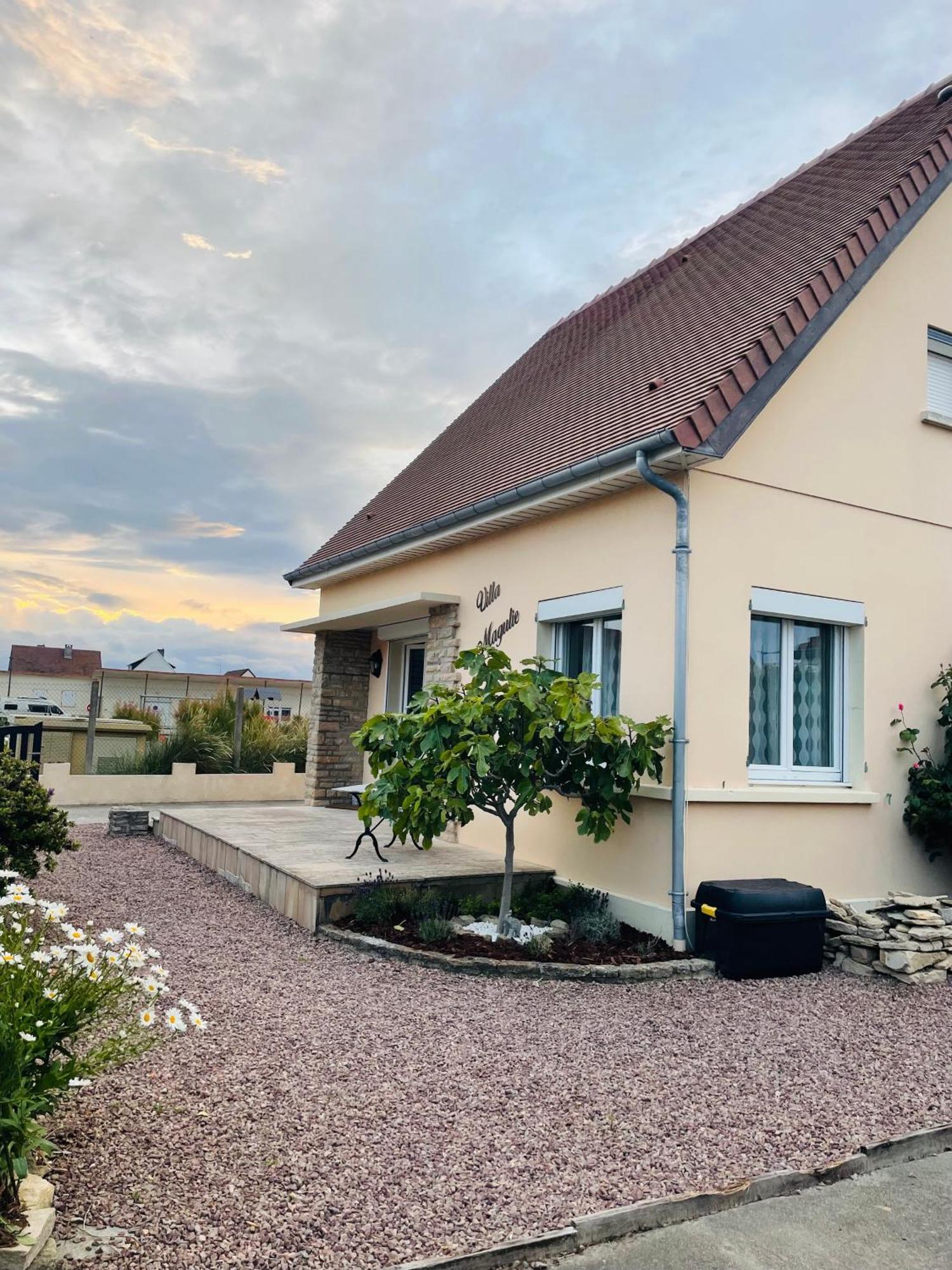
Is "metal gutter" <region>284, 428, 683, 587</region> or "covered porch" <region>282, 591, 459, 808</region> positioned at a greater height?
"metal gutter" <region>284, 428, 683, 587</region>

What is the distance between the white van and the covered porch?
986 inches

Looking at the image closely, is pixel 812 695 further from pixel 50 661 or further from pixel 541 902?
pixel 50 661

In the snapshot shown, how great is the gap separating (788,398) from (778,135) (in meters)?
5.74

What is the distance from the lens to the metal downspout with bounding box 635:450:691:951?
277 inches

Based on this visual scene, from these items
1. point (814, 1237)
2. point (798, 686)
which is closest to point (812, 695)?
point (798, 686)

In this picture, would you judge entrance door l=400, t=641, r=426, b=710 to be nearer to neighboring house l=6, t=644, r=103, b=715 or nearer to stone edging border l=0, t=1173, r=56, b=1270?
stone edging border l=0, t=1173, r=56, b=1270

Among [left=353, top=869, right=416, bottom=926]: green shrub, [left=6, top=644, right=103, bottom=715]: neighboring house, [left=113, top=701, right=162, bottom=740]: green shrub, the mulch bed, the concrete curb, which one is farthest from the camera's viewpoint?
[left=6, top=644, right=103, bottom=715]: neighboring house

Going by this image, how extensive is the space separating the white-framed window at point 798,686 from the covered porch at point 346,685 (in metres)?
6.02

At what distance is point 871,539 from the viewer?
8.53 m

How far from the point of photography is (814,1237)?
10.9 feet

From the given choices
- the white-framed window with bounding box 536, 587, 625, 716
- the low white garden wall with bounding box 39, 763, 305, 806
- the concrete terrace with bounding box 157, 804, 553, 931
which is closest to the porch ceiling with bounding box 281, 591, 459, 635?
the white-framed window with bounding box 536, 587, 625, 716

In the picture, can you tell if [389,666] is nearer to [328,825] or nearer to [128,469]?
[328,825]

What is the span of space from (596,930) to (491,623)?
3740 mm

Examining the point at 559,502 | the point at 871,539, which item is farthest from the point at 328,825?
the point at 871,539
